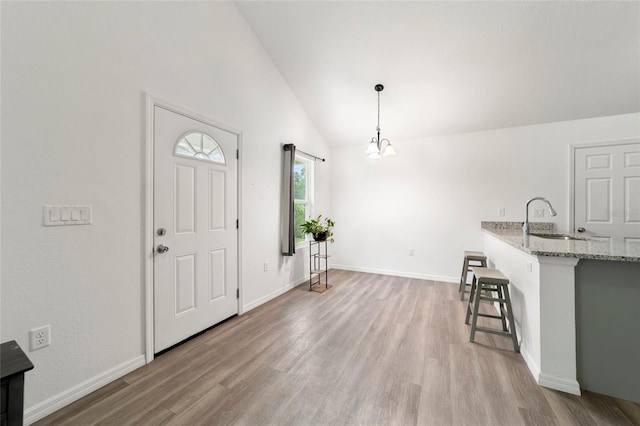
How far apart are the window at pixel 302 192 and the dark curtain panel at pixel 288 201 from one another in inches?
20.4

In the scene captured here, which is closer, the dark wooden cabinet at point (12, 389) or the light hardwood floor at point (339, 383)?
the dark wooden cabinet at point (12, 389)

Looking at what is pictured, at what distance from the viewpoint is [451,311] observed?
9.73 feet

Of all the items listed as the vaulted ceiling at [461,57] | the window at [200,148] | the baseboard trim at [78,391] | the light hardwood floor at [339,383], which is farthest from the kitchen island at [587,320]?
the baseboard trim at [78,391]

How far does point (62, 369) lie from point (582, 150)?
582 centimetres

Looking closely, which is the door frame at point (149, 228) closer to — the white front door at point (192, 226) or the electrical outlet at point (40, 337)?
the white front door at point (192, 226)

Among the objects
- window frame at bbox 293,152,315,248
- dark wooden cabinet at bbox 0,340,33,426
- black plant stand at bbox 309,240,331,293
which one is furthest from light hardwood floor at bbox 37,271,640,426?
window frame at bbox 293,152,315,248

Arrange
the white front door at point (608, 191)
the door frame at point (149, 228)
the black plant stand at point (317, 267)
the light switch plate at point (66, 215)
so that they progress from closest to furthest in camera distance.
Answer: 1. the light switch plate at point (66, 215)
2. the door frame at point (149, 228)
3. the white front door at point (608, 191)
4. the black plant stand at point (317, 267)

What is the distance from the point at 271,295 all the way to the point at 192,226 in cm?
152

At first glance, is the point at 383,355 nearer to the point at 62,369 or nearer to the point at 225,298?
the point at 225,298

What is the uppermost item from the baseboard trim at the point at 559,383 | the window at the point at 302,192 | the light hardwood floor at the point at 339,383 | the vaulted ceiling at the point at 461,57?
the vaulted ceiling at the point at 461,57

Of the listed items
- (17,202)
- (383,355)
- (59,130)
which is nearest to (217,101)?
(59,130)

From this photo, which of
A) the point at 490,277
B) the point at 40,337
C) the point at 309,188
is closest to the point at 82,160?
the point at 40,337

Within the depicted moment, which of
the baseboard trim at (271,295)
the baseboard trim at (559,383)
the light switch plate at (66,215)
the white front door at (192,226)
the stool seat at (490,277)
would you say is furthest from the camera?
the baseboard trim at (271,295)

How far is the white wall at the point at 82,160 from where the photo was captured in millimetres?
1400
